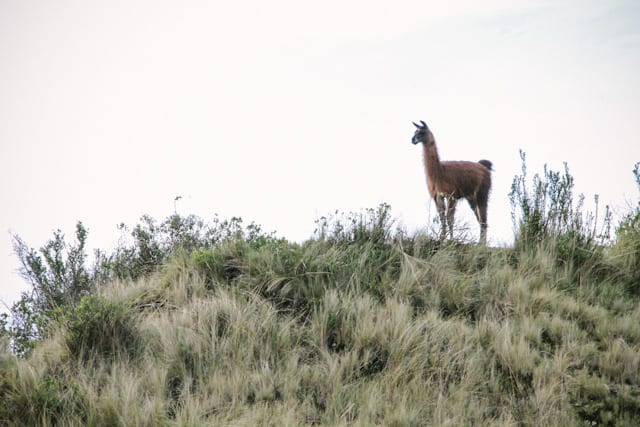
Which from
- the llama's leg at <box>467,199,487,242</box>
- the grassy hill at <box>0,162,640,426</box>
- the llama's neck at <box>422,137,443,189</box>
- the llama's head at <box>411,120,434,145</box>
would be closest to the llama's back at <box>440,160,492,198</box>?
the llama's neck at <box>422,137,443,189</box>

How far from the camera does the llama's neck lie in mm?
10719

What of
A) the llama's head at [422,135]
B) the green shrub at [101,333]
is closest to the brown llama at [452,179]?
the llama's head at [422,135]

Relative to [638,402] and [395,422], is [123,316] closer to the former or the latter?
[395,422]

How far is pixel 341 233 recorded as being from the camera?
24.6ft

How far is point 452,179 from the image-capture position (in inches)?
429

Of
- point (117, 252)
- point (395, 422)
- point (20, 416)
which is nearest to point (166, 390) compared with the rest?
point (20, 416)

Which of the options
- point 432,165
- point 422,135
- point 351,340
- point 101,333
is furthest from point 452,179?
point 101,333

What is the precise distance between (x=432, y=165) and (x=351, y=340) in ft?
20.4

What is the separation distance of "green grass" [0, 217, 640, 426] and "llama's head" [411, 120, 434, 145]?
12.0ft

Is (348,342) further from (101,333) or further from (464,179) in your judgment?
(464,179)

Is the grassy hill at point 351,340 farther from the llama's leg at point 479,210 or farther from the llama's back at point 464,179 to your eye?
the llama's leg at point 479,210

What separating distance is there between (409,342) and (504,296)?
1.87 meters

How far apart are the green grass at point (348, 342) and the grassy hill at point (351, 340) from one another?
2 centimetres

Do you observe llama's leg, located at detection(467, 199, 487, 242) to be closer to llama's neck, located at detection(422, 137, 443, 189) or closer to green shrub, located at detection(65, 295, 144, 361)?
llama's neck, located at detection(422, 137, 443, 189)
